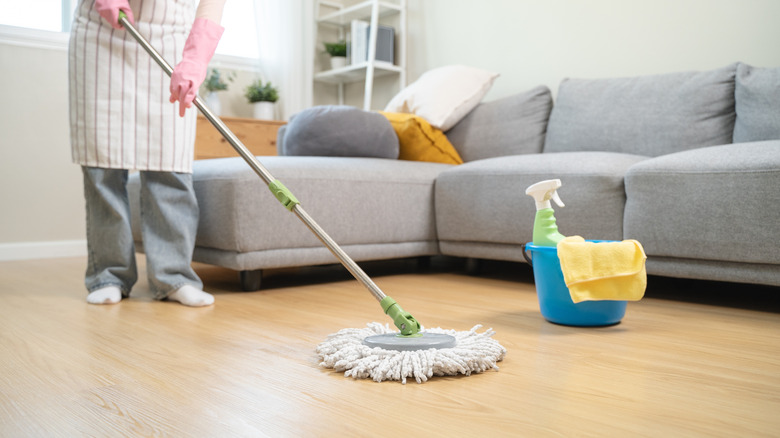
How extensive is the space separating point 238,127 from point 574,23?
165cm

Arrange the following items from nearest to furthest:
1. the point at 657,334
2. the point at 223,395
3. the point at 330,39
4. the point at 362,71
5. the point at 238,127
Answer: the point at 223,395, the point at 657,334, the point at 238,127, the point at 362,71, the point at 330,39

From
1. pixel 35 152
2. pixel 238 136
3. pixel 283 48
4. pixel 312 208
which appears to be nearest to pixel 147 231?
pixel 312 208

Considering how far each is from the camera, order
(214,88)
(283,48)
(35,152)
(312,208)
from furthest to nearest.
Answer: (283,48) → (214,88) → (35,152) → (312,208)

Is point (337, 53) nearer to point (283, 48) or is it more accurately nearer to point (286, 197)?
point (283, 48)

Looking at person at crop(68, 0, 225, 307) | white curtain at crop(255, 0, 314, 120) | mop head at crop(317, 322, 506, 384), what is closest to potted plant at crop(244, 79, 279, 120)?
white curtain at crop(255, 0, 314, 120)

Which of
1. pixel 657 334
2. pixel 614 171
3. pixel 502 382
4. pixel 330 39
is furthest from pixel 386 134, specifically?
pixel 330 39

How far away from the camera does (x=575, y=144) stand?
2.47 metres

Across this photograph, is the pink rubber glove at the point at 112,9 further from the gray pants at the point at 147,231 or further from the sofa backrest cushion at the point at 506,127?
the sofa backrest cushion at the point at 506,127

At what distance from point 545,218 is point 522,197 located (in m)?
0.63

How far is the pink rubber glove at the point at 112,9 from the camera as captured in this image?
159cm

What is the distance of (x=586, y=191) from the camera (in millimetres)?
1915

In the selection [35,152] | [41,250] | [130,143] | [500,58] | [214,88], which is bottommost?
[41,250]

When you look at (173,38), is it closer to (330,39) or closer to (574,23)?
(574,23)

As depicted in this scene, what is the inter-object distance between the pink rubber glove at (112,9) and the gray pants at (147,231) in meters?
0.39
